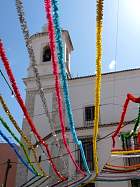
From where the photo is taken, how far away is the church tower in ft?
64.8

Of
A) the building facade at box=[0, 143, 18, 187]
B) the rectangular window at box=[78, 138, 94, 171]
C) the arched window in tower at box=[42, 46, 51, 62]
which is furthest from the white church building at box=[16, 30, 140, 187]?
the building facade at box=[0, 143, 18, 187]

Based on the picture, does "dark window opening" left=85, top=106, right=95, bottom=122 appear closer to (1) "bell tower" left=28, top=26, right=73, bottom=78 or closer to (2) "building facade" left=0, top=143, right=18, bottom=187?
(1) "bell tower" left=28, top=26, right=73, bottom=78

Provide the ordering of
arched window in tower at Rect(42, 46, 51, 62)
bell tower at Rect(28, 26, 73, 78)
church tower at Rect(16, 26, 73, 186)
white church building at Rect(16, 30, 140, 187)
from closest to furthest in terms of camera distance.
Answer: white church building at Rect(16, 30, 140, 187) < church tower at Rect(16, 26, 73, 186) < bell tower at Rect(28, 26, 73, 78) < arched window in tower at Rect(42, 46, 51, 62)

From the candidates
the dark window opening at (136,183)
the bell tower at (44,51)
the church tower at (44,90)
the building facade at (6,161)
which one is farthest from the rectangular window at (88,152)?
the building facade at (6,161)

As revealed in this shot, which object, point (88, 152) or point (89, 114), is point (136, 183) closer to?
point (88, 152)

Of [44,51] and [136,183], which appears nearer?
[136,183]

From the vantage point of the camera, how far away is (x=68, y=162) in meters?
18.0

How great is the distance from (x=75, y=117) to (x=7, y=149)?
780 cm

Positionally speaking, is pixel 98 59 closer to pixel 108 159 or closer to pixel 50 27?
pixel 50 27

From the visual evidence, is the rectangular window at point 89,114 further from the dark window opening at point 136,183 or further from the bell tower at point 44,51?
the dark window opening at point 136,183

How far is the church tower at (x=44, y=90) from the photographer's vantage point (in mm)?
19766

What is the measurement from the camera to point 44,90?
21.3 m

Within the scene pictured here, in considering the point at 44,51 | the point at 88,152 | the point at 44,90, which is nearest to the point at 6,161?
the point at 44,90

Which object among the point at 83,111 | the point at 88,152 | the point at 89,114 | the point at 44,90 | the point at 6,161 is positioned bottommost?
the point at 88,152
